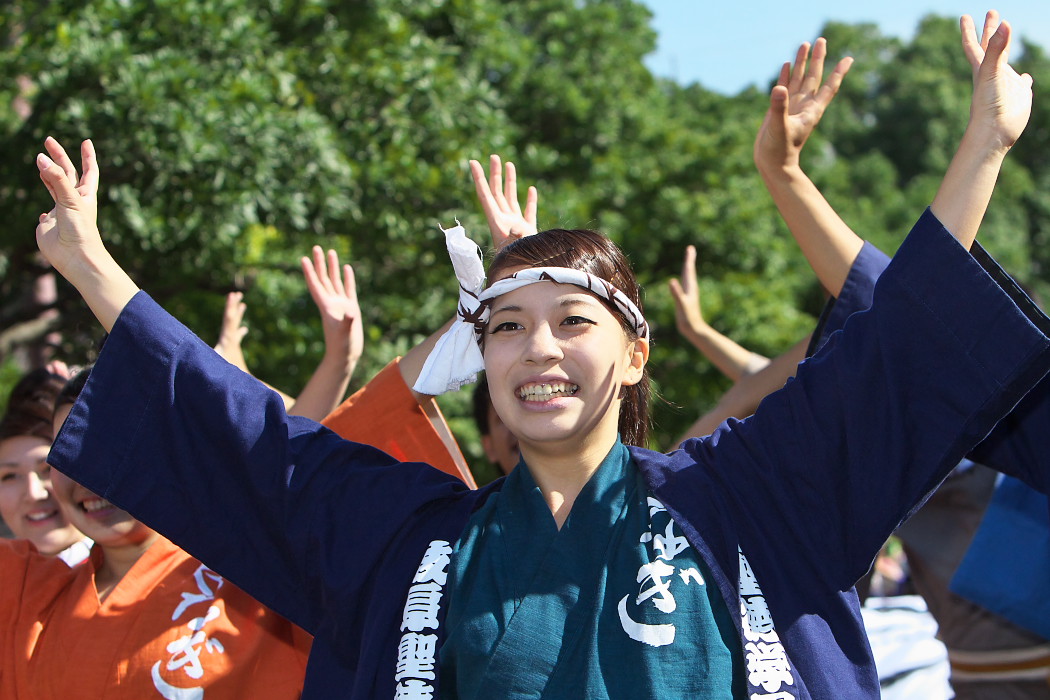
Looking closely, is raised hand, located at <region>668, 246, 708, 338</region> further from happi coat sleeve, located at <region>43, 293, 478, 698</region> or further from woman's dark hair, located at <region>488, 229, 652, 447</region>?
happi coat sleeve, located at <region>43, 293, 478, 698</region>

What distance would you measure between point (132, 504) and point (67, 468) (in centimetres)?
12

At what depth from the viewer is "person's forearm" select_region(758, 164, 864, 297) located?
6.87 feet

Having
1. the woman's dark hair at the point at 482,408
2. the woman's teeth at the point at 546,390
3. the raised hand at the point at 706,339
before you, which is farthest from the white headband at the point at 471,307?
the raised hand at the point at 706,339

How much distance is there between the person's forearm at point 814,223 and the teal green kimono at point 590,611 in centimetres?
73

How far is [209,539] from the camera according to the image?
1761 mm

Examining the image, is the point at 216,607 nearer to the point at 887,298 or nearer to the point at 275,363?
the point at 887,298

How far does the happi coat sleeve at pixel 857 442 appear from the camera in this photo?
1486mm

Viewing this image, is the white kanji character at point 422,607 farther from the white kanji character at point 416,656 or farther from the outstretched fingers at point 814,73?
the outstretched fingers at point 814,73

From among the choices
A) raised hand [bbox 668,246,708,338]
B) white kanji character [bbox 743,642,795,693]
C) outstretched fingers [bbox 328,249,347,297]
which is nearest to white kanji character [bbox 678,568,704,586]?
white kanji character [bbox 743,642,795,693]

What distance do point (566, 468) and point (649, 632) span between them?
338 millimetres

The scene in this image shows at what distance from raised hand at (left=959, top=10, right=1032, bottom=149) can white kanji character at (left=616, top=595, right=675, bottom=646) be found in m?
0.85

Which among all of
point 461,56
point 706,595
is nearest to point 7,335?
point 461,56

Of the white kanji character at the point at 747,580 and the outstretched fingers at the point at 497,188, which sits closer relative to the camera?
the white kanji character at the point at 747,580

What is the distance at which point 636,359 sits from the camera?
1.87 metres
